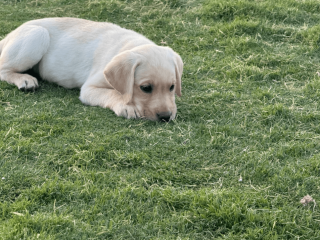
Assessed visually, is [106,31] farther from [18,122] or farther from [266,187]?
[266,187]

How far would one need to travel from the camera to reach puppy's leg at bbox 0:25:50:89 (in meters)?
6.33

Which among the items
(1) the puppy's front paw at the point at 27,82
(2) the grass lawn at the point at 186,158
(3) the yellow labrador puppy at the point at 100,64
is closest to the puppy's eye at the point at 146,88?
(3) the yellow labrador puppy at the point at 100,64

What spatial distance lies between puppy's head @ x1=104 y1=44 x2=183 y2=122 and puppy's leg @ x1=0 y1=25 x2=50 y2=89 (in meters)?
1.59

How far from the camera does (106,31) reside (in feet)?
21.7

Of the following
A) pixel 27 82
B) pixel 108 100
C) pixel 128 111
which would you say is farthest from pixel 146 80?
pixel 27 82

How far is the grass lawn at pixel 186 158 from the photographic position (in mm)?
3402

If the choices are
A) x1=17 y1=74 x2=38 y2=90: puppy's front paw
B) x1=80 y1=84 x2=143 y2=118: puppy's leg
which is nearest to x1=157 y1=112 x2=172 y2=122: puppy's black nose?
x1=80 y1=84 x2=143 y2=118: puppy's leg

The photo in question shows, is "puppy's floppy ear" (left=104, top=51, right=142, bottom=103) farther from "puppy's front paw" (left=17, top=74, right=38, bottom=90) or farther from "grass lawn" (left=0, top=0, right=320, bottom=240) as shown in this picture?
"puppy's front paw" (left=17, top=74, right=38, bottom=90)

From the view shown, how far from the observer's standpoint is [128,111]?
527 cm

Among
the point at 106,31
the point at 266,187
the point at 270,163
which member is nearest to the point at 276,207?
the point at 266,187

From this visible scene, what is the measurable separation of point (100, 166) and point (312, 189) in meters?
2.06

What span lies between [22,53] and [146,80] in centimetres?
229

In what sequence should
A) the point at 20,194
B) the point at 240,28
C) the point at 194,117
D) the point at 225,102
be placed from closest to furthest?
the point at 20,194
the point at 194,117
the point at 225,102
the point at 240,28

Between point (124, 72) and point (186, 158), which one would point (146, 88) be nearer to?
point (124, 72)
